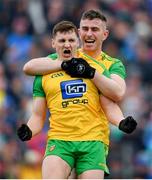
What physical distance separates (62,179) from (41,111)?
0.84 m

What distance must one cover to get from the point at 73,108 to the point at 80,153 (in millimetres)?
433

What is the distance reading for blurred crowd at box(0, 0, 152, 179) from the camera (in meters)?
14.9

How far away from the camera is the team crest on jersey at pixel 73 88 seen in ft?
31.0

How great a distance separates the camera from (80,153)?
941cm

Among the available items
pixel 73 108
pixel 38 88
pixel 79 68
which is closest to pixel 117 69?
pixel 79 68

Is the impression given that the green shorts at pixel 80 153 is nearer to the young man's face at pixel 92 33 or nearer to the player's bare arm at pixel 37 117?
the player's bare arm at pixel 37 117

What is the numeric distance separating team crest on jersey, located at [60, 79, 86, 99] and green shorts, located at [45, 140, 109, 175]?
448 mm

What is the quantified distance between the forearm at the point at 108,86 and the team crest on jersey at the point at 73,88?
13 cm

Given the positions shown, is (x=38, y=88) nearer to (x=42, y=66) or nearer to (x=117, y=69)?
(x=42, y=66)

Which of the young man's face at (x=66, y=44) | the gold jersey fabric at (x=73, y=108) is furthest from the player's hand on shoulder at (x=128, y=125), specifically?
the young man's face at (x=66, y=44)

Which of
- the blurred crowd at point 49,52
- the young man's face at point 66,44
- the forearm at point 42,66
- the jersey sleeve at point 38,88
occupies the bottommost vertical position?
the blurred crowd at point 49,52

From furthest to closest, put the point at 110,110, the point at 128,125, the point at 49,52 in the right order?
the point at 49,52
the point at 110,110
the point at 128,125

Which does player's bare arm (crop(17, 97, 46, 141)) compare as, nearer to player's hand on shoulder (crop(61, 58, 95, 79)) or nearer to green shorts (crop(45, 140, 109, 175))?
green shorts (crop(45, 140, 109, 175))

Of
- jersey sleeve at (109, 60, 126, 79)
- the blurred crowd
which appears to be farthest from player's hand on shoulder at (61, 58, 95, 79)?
the blurred crowd
